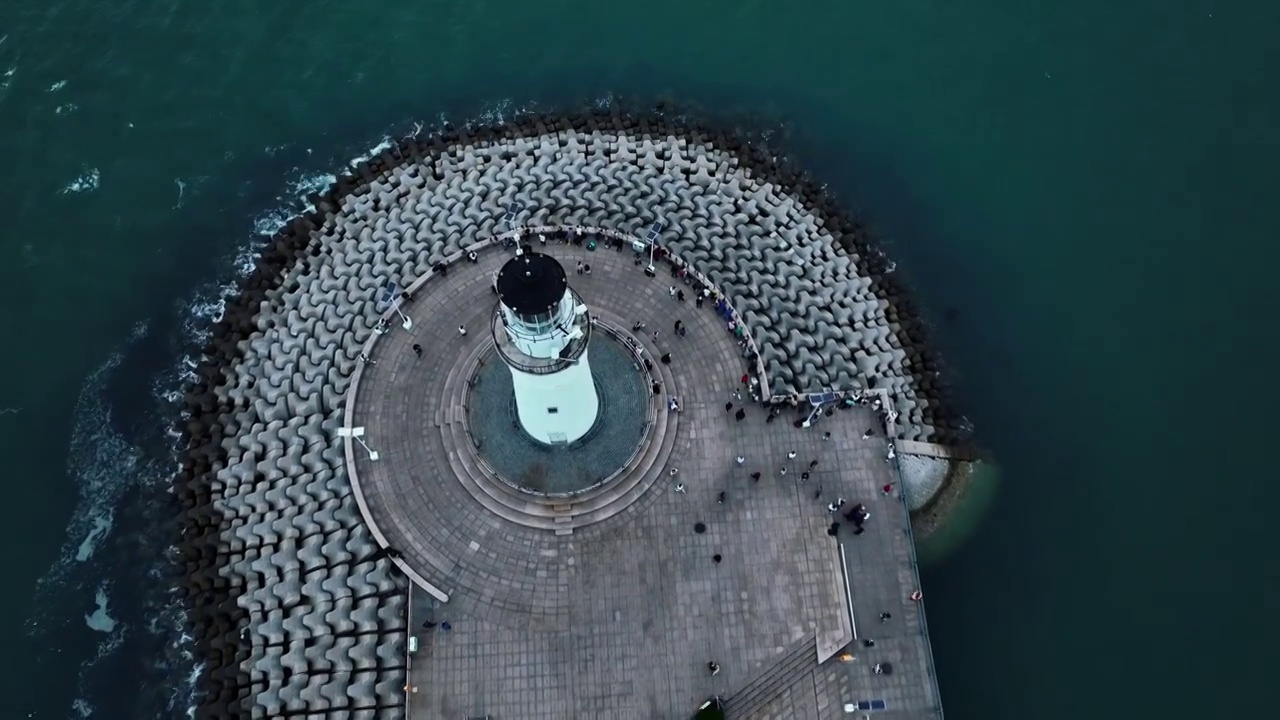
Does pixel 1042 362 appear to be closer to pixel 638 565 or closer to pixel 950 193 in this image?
pixel 950 193

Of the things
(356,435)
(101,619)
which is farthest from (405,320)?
(101,619)

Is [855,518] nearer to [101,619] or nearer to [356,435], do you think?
[356,435]

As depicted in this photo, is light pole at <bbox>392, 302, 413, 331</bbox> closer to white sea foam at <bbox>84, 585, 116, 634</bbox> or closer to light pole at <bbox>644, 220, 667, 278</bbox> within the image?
light pole at <bbox>644, 220, 667, 278</bbox>

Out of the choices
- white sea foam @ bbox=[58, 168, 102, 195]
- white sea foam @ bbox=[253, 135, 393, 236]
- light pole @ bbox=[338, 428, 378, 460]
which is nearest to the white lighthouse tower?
light pole @ bbox=[338, 428, 378, 460]

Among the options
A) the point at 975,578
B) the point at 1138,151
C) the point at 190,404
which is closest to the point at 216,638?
the point at 190,404

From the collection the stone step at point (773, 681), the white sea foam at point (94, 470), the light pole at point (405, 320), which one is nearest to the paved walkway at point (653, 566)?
the stone step at point (773, 681)
